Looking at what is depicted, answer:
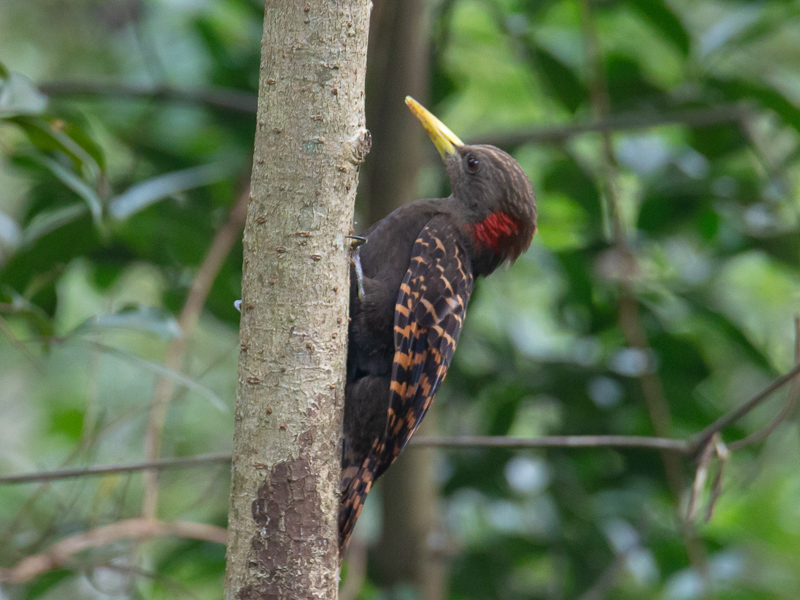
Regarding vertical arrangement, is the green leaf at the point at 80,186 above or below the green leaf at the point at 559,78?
below

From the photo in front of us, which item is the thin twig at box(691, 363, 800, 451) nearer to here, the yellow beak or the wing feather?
the wing feather

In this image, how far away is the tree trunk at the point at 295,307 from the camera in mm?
1612

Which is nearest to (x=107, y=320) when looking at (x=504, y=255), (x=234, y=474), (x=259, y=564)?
(x=234, y=474)

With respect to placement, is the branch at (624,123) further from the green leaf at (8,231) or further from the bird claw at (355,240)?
the green leaf at (8,231)

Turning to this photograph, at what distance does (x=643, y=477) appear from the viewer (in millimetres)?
3785

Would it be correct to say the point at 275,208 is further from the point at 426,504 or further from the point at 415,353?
the point at 426,504

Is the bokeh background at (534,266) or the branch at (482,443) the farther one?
the bokeh background at (534,266)

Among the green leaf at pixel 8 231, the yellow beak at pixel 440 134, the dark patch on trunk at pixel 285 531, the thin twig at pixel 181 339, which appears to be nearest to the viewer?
the dark patch on trunk at pixel 285 531

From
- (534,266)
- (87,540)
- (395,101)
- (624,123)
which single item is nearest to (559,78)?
(624,123)

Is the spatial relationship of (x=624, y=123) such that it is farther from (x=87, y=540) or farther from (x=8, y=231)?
(x=87, y=540)

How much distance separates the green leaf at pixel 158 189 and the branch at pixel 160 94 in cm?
28

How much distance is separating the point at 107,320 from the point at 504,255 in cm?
134

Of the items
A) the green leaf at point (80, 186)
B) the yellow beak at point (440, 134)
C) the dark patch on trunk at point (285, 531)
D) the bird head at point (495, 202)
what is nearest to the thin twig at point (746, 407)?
the bird head at point (495, 202)

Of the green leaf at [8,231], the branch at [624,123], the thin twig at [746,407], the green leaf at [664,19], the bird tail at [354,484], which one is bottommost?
the bird tail at [354,484]
